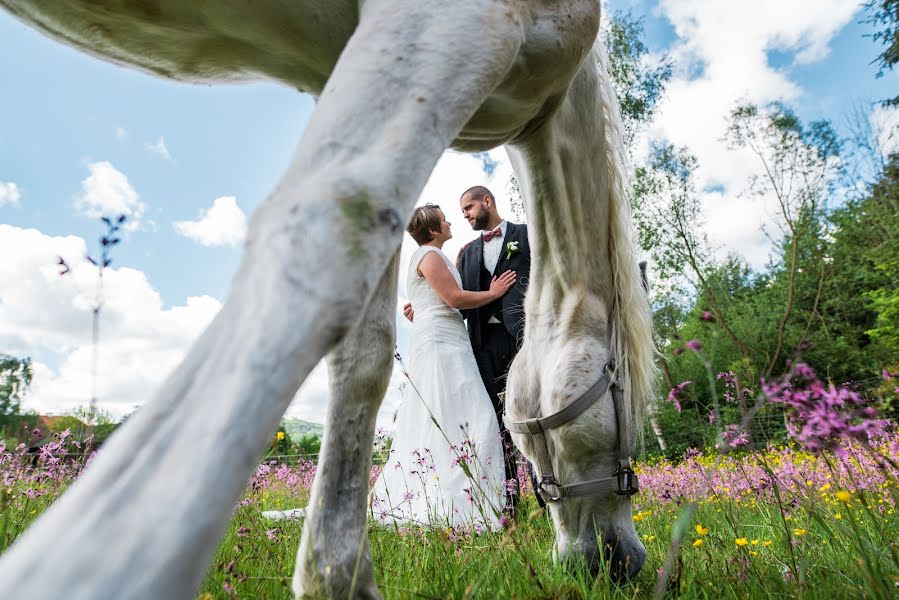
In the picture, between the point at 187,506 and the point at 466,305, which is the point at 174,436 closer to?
the point at 187,506

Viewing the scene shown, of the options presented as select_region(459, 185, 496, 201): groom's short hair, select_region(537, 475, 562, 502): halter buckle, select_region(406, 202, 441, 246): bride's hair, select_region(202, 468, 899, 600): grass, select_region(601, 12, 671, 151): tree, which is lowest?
select_region(202, 468, 899, 600): grass

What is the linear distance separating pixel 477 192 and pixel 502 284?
1221mm

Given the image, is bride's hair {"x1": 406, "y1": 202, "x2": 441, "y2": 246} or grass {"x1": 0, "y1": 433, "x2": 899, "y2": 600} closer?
grass {"x1": 0, "y1": 433, "x2": 899, "y2": 600}

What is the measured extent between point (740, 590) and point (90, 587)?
1.71m

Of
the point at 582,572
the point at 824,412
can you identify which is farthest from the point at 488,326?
the point at 824,412

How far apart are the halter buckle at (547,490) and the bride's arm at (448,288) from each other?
2.95 m

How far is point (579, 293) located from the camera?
204 cm

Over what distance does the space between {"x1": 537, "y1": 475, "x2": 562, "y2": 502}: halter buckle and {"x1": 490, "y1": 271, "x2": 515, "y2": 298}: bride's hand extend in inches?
101

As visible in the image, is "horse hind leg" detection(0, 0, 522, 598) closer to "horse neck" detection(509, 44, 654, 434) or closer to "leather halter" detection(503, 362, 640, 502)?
"horse neck" detection(509, 44, 654, 434)

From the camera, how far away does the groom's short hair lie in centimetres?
560

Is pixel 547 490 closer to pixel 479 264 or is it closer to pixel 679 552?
pixel 679 552

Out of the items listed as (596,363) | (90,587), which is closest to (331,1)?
(90,587)

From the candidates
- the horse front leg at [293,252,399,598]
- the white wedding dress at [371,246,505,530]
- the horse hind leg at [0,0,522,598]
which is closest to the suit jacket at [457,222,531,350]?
the white wedding dress at [371,246,505,530]

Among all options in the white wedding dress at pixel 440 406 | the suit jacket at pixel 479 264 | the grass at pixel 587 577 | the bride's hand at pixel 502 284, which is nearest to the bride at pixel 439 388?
the white wedding dress at pixel 440 406
